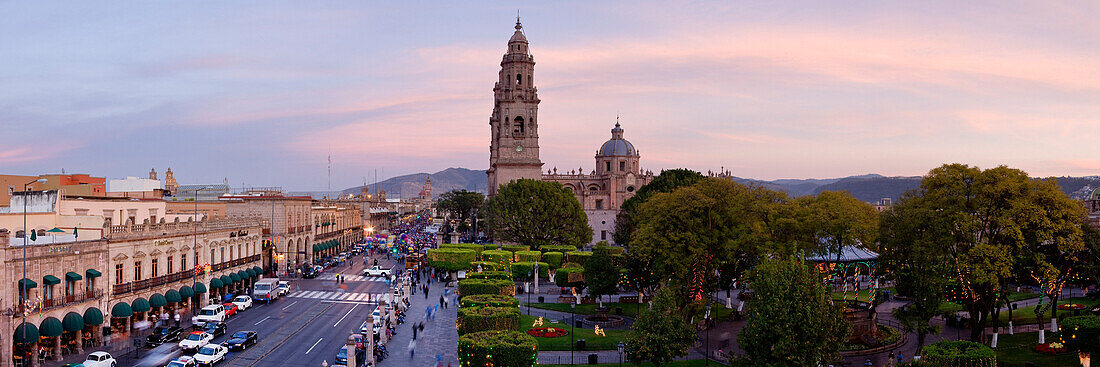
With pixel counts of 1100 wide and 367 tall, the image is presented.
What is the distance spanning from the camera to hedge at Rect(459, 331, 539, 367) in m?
28.8

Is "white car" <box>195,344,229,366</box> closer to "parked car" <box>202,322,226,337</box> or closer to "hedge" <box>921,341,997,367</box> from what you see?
"parked car" <box>202,322,226,337</box>

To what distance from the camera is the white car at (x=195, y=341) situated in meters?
36.7

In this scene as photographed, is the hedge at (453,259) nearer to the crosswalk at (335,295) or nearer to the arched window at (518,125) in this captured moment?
the crosswalk at (335,295)

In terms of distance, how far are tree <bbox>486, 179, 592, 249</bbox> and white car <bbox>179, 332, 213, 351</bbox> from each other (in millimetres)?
47909

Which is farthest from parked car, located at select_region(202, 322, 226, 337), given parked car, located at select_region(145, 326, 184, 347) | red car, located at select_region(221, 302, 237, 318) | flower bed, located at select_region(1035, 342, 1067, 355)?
flower bed, located at select_region(1035, 342, 1067, 355)

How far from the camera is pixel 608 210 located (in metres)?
119

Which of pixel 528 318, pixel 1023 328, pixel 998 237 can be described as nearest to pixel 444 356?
pixel 528 318

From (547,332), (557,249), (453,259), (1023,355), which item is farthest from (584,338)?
(557,249)

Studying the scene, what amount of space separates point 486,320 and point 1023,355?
89.1ft

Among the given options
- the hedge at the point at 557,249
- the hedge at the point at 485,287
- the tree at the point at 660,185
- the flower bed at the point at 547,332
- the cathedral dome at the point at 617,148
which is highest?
the cathedral dome at the point at 617,148

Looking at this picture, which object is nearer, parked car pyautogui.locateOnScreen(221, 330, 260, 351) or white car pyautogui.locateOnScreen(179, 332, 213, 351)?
white car pyautogui.locateOnScreen(179, 332, 213, 351)

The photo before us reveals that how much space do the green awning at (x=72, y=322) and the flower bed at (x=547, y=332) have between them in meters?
24.5

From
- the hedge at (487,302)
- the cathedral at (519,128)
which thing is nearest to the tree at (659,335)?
the hedge at (487,302)

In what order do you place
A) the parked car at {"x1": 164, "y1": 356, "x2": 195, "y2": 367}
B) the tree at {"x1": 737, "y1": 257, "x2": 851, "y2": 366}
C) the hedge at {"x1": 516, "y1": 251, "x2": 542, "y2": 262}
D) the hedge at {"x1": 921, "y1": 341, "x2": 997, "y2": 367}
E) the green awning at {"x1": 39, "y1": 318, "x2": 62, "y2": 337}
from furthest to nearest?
the hedge at {"x1": 516, "y1": 251, "x2": 542, "y2": 262}, the green awning at {"x1": 39, "y1": 318, "x2": 62, "y2": 337}, the parked car at {"x1": 164, "y1": 356, "x2": 195, "y2": 367}, the hedge at {"x1": 921, "y1": 341, "x2": 997, "y2": 367}, the tree at {"x1": 737, "y1": 257, "x2": 851, "y2": 366}
